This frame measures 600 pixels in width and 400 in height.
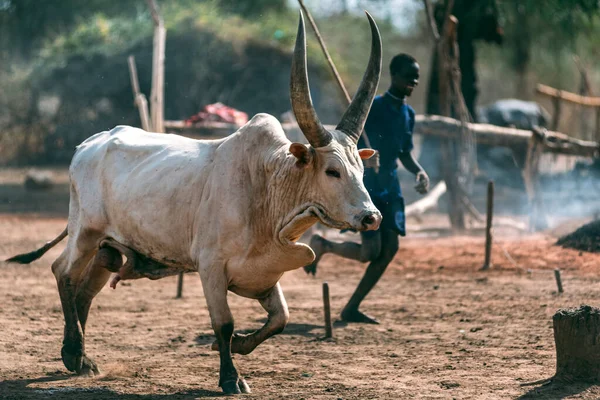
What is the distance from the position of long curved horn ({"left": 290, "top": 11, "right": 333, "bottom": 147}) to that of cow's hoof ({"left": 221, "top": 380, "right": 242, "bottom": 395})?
1397 millimetres

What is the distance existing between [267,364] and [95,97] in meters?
15.0

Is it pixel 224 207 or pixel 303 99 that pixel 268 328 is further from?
pixel 303 99

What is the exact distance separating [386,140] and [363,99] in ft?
6.19

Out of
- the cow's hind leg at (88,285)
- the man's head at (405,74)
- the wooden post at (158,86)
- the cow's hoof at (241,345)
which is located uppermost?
the wooden post at (158,86)

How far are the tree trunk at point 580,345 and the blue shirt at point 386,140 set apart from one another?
2.23 meters

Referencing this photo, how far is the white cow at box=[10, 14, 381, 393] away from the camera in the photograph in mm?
5070

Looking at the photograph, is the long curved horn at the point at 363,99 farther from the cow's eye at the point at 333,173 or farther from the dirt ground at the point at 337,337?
the dirt ground at the point at 337,337

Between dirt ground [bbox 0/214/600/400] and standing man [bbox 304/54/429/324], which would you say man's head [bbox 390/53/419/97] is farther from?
dirt ground [bbox 0/214/600/400]

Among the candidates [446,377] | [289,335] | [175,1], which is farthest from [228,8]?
[446,377]

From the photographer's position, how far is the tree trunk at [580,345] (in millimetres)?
5121

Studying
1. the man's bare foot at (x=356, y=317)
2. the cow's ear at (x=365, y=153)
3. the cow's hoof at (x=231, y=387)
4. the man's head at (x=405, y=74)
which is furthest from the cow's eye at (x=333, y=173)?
the man's bare foot at (x=356, y=317)

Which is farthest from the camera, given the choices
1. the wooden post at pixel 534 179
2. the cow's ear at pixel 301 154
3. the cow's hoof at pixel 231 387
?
the wooden post at pixel 534 179

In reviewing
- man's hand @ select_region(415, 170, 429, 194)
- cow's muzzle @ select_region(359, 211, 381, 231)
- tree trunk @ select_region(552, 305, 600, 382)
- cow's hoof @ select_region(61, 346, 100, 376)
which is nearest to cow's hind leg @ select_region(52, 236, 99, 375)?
cow's hoof @ select_region(61, 346, 100, 376)

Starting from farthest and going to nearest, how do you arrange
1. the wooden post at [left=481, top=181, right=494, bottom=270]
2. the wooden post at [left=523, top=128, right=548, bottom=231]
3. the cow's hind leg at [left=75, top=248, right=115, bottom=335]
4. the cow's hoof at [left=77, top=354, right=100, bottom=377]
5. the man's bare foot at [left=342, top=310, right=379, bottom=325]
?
the wooden post at [left=523, top=128, right=548, bottom=231]
the wooden post at [left=481, top=181, right=494, bottom=270]
the man's bare foot at [left=342, top=310, right=379, bottom=325]
the cow's hind leg at [left=75, top=248, right=115, bottom=335]
the cow's hoof at [left=77, top=354, right=100, bottom=377]
